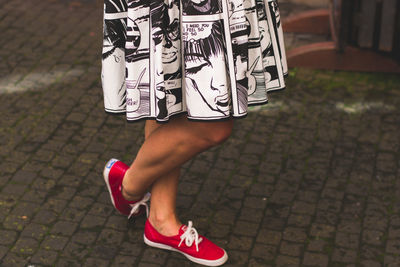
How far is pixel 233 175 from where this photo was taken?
3701 millimetres

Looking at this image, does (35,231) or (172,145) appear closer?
(172,145)

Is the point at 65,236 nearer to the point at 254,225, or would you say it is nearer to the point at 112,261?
the point at 112,261

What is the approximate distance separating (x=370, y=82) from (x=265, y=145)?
109 cm

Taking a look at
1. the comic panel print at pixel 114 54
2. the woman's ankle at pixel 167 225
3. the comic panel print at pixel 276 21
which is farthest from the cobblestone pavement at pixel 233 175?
the comic panel print at pixel 276 21

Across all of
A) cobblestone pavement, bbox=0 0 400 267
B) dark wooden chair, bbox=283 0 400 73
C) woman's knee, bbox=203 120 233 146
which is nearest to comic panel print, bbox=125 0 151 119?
woman's knee, bbox=203 120 233 146

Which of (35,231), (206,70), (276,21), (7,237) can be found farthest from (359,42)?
(7,237)

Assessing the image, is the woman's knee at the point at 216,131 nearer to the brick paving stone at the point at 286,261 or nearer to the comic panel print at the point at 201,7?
the comic panel print at the point at 201,7

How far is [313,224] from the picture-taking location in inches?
132

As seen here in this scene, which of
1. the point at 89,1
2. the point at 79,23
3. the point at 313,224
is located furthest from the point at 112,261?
the point at 89,1

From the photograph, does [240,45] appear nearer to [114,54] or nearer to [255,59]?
[255,59]

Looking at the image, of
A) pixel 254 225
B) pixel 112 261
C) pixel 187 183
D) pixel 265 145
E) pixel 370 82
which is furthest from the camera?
Result: pixel 370 82

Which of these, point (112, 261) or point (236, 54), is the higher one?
point (236, 54)

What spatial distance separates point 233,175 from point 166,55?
1.26 metres

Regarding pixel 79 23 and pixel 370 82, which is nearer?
pixel 370 82
